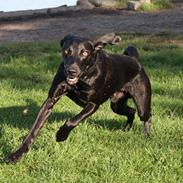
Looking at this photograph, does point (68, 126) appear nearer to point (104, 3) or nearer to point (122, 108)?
point (122, 108)

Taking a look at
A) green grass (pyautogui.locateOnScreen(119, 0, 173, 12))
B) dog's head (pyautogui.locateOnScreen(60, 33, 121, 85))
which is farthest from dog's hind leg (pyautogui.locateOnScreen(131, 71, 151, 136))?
green grass (pyautogui.locateOnScreen(119, 0, 173, 12))

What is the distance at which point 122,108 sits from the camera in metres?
6.96

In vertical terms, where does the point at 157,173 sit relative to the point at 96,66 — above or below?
below

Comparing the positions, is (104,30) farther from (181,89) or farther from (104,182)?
(104,182)

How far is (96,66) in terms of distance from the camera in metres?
5.85

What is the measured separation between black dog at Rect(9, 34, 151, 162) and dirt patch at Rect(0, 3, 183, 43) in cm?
827

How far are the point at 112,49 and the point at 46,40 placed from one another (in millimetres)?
2609

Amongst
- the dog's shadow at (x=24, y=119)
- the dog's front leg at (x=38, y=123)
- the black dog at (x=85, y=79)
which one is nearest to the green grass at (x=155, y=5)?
the dog's shadow at (x=24, y=119)

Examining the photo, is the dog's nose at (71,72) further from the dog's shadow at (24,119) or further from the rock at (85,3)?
the rock at (85,3)

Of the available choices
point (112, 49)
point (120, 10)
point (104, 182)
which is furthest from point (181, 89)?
point (120, 10)

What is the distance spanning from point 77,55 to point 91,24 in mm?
11019

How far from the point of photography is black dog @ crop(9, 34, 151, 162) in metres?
5.46

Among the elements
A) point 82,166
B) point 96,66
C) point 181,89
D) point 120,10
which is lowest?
point 120,10

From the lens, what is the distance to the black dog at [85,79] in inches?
215
